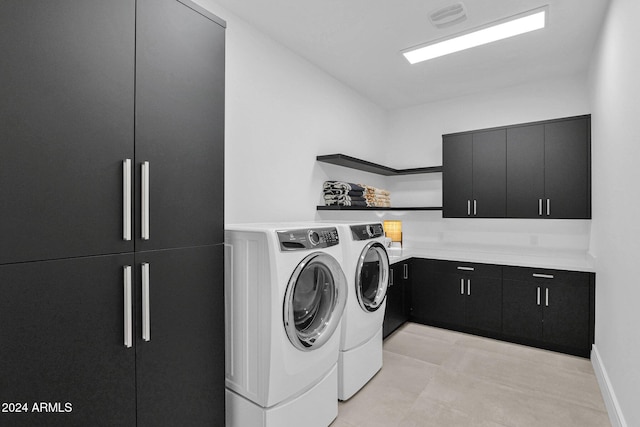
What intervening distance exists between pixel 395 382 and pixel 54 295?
229 cm

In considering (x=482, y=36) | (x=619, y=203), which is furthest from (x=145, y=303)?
(x=482, y=36)

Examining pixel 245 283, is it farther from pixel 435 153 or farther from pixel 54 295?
pixel 435 153

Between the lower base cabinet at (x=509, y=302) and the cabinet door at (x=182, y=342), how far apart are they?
2.64m

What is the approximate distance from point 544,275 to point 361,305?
1932 millimetres

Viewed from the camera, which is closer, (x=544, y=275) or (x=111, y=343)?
(x=111, y=343)

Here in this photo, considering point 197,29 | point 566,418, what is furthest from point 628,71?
point 197,29

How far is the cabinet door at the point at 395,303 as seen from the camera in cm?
330

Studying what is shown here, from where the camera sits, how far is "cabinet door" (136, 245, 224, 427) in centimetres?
137

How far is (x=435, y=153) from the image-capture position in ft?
14.1

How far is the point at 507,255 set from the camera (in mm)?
3709

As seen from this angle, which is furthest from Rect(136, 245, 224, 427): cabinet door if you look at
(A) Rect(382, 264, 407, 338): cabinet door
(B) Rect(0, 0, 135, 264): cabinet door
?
(A) Rect(382, 264, 407, 338): cabinet door

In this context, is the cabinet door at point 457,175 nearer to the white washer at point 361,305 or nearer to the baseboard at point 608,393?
the white washer at point 361,305

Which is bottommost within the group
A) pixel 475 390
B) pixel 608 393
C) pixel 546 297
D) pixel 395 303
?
pixel 475 390

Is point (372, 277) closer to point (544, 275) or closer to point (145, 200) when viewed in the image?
point (544, 275)
